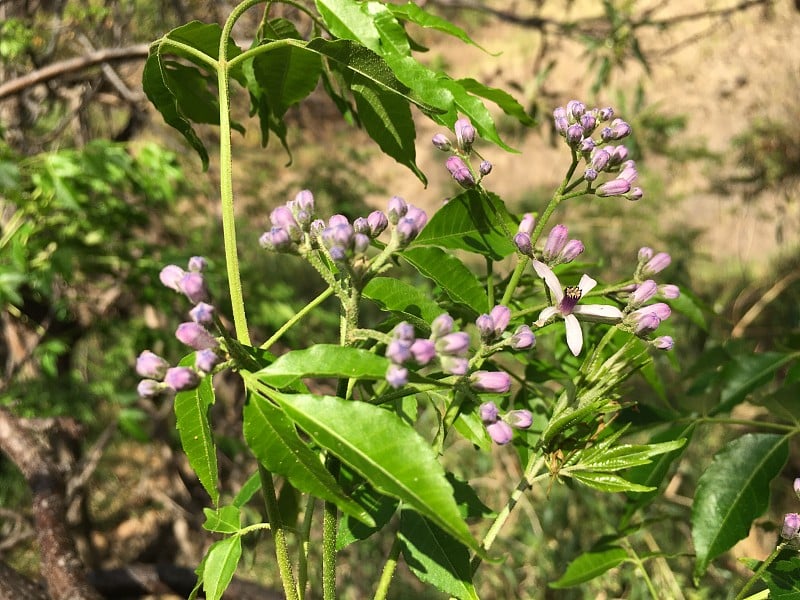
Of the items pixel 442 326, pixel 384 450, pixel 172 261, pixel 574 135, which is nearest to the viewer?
pixel 384 450

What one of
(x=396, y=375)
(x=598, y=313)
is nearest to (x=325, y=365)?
(x=396, y=375)

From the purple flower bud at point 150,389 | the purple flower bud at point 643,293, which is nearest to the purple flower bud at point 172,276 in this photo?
the purple flower bud at point 150,389

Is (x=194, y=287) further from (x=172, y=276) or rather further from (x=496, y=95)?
(x=496, y=95)

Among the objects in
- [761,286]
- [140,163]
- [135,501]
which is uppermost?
[140,163]

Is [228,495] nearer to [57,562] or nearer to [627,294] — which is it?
[57,562]

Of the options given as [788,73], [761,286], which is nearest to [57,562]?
[761,286]

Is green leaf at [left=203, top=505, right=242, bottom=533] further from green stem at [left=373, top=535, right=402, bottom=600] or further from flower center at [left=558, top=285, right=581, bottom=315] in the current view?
flower center at [left=558, top=285, right=581, bottom=315]

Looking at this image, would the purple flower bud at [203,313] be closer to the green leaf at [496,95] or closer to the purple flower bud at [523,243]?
the purple flower bud at [523,243]

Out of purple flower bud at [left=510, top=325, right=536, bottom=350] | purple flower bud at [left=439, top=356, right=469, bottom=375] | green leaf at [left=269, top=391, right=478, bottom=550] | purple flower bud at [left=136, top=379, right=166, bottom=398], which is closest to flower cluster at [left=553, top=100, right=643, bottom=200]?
purple flower bud at [left=510, top=325, right=536, bottom=350]
